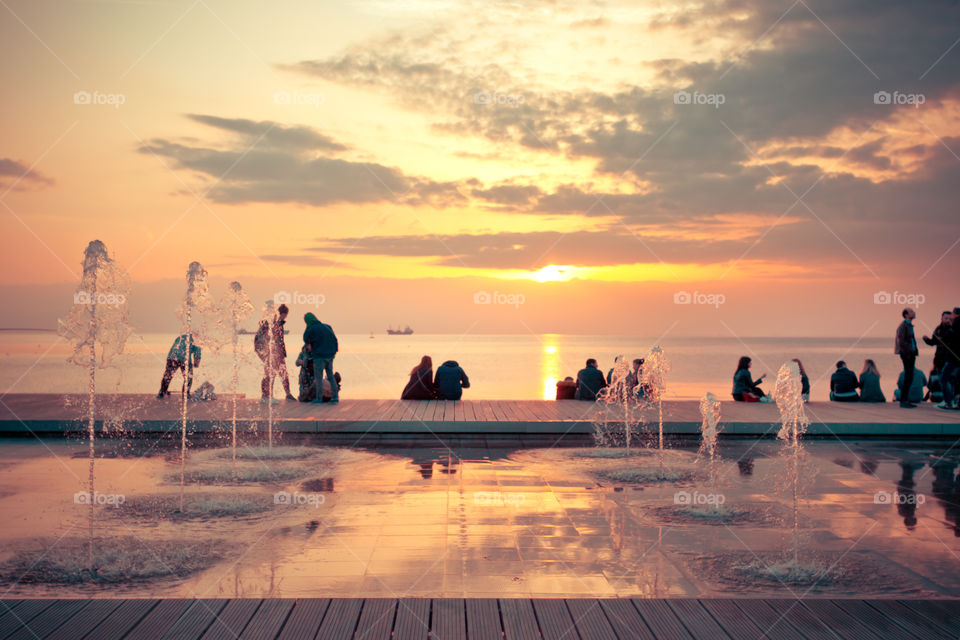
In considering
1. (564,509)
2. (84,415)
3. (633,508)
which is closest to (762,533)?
(633,508)

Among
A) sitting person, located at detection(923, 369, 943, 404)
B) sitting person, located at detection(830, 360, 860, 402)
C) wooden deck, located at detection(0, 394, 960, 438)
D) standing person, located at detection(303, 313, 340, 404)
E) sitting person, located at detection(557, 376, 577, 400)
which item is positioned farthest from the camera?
sitting person, located at detection(557, 376, 577, 400)

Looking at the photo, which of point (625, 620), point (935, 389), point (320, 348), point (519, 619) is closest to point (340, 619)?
point (519, 619)

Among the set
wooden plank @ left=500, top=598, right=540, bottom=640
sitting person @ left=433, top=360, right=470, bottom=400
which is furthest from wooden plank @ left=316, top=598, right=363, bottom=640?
sitting person @ left=433, top=360, right=470, bottom=400

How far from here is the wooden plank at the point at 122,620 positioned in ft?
13.9

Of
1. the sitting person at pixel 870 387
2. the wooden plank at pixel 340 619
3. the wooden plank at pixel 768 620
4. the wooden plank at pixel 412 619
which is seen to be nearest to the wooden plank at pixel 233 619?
the wooden plank at pixel 340 619

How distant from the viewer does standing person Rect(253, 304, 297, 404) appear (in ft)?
52.0

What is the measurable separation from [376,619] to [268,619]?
60cm

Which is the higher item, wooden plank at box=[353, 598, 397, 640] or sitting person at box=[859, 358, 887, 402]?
sitting person at box=[859, 358, 887, 402]

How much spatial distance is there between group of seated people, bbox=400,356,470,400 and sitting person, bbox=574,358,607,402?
8.42ft

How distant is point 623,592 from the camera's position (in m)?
5.11

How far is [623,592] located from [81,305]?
17.3 ft

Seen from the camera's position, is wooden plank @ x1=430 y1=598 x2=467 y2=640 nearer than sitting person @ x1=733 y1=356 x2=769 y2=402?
Yes

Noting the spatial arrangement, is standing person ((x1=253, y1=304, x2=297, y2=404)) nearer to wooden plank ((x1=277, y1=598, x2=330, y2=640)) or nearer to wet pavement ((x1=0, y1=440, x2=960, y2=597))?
wet pavement ((x1=0, y1=440, x2=960, y2=597))

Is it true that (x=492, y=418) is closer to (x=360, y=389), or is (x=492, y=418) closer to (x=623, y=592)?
(x=623, y=592)
